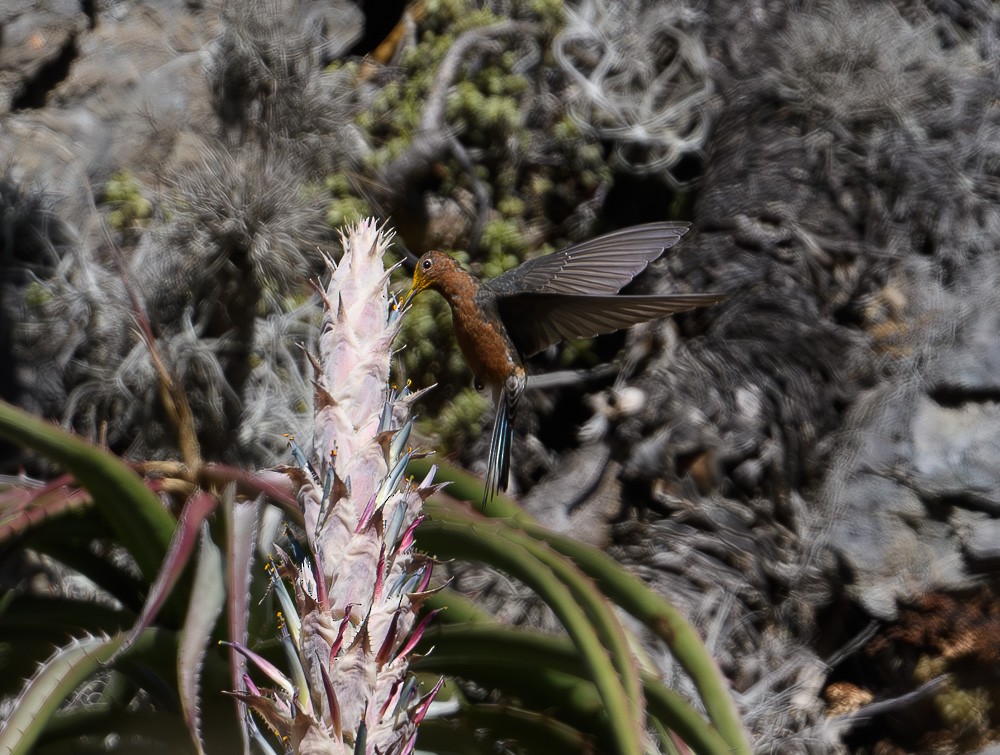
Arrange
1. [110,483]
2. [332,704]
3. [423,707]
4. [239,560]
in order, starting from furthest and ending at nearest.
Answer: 1. [110,483]
2. [239,560]
3. [423,707]
4. [332,704]

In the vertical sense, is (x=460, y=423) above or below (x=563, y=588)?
below

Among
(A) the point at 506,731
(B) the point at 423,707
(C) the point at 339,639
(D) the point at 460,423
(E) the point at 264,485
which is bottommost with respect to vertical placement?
(D) the point at 460,423

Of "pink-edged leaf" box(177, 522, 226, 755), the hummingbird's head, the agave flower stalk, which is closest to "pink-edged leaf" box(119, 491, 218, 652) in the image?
"pink-edged leaf" box(177, 522, 226, 755)

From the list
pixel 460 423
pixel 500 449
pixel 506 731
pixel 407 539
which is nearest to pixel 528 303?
pixel 500 449

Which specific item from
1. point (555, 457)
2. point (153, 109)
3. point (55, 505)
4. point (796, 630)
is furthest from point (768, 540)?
point (153, 109)

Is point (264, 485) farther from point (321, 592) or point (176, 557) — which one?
point (321, 592)

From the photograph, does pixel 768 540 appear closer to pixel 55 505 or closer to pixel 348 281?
pixel 55 505

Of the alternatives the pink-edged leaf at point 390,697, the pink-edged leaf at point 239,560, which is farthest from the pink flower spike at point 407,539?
the pink-edged leaf at point 239,560
